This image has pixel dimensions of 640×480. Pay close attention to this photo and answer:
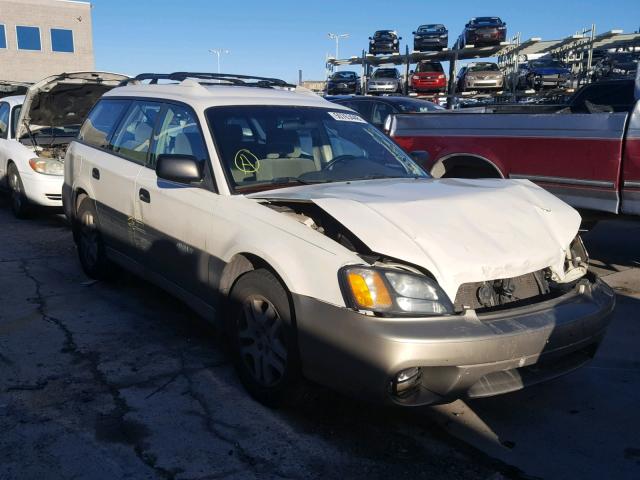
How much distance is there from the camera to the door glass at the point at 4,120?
30.3 ft

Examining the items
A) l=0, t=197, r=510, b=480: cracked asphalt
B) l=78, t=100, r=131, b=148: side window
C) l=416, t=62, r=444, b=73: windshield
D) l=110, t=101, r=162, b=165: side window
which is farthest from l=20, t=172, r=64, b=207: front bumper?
l=416, t=62, r=444, b=73: windshield

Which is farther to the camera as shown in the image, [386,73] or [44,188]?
[386,73]

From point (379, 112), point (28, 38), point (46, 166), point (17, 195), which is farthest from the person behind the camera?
point (28, 38)

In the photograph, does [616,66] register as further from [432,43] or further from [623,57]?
[432,43]

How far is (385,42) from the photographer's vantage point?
105ft

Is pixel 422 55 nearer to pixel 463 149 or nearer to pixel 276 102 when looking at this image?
pixel 463 149

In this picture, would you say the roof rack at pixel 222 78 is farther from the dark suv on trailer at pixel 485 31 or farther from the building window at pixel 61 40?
the building window at pixel 61 40

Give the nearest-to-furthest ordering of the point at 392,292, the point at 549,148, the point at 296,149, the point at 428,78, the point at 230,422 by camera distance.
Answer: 1. the point at 392,292
2. the point at 230,422
3. the point at 296,149
4. the point at 549,148
5. the point at 428,78


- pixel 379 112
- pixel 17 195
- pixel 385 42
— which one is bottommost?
pixel 17 195

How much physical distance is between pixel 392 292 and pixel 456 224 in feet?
1.95

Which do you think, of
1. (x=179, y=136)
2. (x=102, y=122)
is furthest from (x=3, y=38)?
(x=179, y=136)

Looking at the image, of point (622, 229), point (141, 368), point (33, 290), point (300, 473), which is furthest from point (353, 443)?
point (622, 229)

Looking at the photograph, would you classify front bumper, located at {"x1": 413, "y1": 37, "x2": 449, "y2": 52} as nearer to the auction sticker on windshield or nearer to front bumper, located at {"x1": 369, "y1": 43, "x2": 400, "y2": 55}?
A: front bumper, located at {"x1": 369, "y1": 43, "x2": 400, "y2": 55}

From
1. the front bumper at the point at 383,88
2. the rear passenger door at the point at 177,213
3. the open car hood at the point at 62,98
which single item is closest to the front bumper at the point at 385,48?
the front bumper at the point at 383,88
